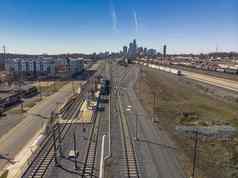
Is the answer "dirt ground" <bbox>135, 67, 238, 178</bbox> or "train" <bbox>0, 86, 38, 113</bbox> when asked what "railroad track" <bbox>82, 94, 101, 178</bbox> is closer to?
"dirt ground" <bbox>135, 67, 238, 178</bbox>

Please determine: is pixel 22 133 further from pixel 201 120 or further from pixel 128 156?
pixel 201 120

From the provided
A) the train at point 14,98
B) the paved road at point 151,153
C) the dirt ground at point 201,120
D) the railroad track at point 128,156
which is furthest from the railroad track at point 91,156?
the train at point 14,98

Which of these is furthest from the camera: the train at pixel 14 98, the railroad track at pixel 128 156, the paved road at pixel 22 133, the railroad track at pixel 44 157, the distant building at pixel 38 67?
the distant building at pixel 38 67

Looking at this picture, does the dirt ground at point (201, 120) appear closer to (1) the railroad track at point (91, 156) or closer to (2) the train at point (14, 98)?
(1) the railroad track at point (91, 156)

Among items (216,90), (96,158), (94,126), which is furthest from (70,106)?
(216,90)

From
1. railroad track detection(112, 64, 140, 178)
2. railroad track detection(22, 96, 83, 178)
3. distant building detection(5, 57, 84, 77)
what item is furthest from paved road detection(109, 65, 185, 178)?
distant building detection(5, 57, 84, 77)

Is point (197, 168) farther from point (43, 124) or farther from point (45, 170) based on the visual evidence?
point (43, 124)

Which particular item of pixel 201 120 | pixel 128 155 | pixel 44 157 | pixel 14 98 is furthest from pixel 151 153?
pixel 14 98

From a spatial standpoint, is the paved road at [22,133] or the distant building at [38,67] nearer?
the paved road at [22,133]

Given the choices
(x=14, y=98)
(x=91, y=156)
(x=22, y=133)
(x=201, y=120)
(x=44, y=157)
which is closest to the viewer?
(x=91, y=156)
